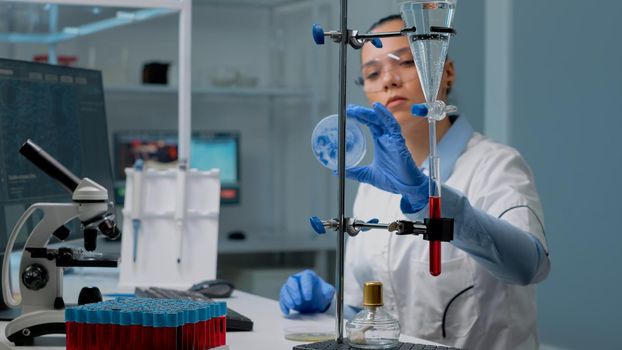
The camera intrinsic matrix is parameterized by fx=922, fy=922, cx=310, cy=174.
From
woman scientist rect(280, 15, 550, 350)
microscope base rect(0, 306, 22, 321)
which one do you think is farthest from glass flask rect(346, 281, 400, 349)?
microscope base rect(0, 306, 22, 321)

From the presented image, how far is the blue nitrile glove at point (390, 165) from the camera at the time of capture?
1473mm

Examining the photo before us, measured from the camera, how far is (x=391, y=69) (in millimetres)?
2078

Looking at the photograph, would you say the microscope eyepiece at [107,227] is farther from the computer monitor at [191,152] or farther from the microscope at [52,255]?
the computer monitor at [191,152]

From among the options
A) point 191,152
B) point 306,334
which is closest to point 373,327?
point 306,334

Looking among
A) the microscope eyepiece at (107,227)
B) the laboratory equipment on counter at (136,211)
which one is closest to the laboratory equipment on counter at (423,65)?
the microscope eyepiece at (107,227)

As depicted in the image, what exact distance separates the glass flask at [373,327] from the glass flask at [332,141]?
0.31m

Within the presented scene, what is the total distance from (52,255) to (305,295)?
54cm

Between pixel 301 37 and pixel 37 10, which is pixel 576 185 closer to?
pixel 301 37

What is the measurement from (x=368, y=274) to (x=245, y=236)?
261 cm

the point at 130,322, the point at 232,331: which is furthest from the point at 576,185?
the point at 130,322

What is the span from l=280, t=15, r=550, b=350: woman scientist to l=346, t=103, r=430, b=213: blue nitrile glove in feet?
0.60

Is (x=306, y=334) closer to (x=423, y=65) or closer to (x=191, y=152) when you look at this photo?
(x=423, y=65)

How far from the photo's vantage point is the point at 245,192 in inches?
209

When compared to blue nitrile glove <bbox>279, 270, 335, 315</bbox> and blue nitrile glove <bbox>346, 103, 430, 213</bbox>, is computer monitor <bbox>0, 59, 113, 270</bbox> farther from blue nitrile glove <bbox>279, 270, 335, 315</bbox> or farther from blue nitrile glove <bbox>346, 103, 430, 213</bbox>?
blue nitrile glove <bbox>346, 103, 430, 213</bbox>
